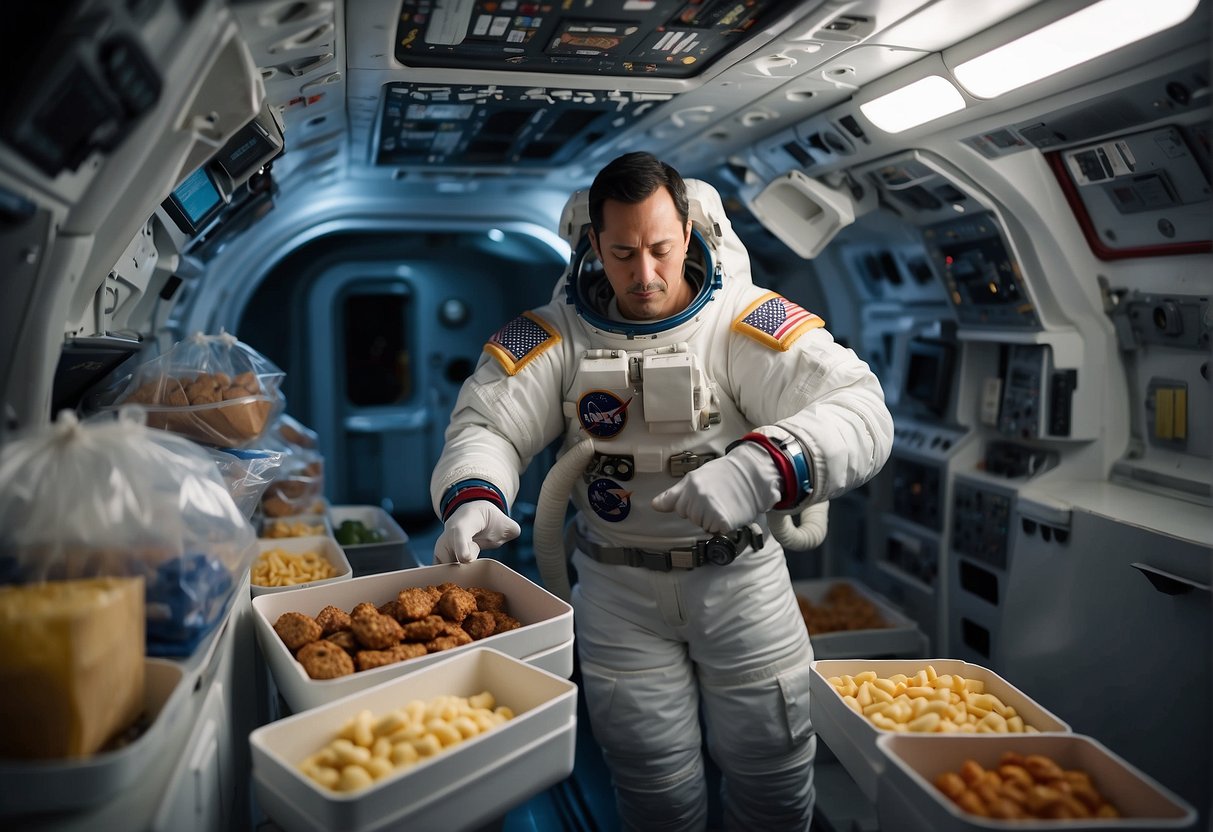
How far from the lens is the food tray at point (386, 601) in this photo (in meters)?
1.82

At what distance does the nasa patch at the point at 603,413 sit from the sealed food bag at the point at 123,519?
111 centimetres

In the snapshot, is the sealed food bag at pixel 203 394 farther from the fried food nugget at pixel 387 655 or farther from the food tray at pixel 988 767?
the food tray at pixel 988 767

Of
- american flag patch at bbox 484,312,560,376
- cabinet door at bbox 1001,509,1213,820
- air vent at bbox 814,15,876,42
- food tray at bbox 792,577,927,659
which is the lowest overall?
food tray at bbox 792,577,927,659

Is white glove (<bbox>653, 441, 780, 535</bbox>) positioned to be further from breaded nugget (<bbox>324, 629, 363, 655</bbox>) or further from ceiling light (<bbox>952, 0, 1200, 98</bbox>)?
ceiling light (<bbox>952, 0, 1200, 98</bbox>)

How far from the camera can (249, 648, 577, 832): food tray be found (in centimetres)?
147

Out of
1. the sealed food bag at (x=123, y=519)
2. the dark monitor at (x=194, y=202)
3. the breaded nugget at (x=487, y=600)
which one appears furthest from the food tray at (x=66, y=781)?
the dark monitor at (x=194, y=202)

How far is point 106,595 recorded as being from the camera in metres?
1.43

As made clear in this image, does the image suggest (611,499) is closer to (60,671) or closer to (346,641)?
(346,641)

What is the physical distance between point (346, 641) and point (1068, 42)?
7.69 ft

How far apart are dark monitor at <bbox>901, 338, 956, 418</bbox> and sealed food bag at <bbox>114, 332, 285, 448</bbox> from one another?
9.36 feet

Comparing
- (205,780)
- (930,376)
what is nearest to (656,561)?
(205,780)

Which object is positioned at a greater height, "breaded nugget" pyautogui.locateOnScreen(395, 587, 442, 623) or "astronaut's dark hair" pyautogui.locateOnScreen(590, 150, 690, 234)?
"astronaut's dark hair" pyautogui.locateOnScreen(590, 150, 690, 234)

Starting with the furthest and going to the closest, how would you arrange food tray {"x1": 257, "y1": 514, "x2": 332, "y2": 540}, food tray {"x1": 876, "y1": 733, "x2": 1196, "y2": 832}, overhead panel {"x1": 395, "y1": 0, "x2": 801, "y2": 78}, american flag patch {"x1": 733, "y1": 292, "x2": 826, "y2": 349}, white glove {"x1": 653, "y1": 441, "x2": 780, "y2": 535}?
food tray {"x1": 257, "y1": 514, "x2": 332, "y2": 540} → american flag patch {"x1": 733, "y1": 292, "x2": 826, "y2": 349} → overhead panel {"x1": 395, "y1": 0, "x2": 801, "y2": 78} → white glove {"x1": 653, "y1": 441, "x2": 780, "y2": 535} → food tray {"x1": 876, "y1": 733, "x2": 1196, "y2": 832}

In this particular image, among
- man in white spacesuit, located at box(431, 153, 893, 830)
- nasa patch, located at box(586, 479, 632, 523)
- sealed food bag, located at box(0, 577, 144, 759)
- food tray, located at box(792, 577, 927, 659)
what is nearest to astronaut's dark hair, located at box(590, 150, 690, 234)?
man in white spacesuit, located at box(431, 153, 893, 830)
